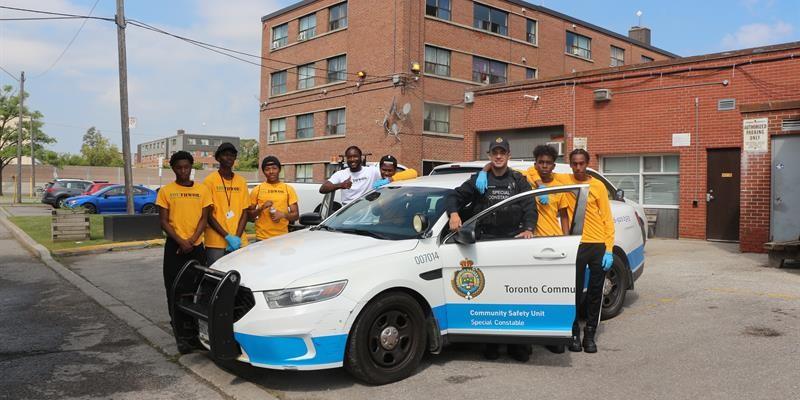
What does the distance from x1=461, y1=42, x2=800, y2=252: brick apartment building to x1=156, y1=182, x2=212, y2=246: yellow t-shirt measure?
10206 mm

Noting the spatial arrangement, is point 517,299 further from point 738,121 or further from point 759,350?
point 738,121

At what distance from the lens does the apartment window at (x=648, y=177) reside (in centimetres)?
1514

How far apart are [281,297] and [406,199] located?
1753 millimetres

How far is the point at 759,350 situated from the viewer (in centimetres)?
531

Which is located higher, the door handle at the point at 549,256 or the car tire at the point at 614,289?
the door handle at the point at 549,256

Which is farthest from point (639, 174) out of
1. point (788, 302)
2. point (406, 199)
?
point (406, 199)

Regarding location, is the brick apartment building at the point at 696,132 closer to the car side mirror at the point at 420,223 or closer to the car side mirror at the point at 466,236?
the car side mirror at the point at 466,236

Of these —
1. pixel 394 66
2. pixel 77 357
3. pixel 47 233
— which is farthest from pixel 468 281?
pixel 394 66

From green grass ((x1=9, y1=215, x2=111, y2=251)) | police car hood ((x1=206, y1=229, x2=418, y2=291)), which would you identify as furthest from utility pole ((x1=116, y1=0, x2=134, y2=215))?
police car hood ((x1=206, y1=229, x2=418, y2=291))

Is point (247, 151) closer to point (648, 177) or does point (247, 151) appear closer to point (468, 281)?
point (648, 177)

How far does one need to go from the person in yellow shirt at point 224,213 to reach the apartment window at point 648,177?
41.0 ft

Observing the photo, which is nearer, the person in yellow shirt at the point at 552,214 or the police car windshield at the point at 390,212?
the police car windshield at the point at 390,212

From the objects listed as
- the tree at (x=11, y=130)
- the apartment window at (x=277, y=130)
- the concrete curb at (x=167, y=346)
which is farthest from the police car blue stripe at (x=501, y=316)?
the tree at (x=11, y=130)

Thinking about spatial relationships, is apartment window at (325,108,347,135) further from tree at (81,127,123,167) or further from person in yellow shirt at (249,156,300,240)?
tree at (81,127,123,167)
